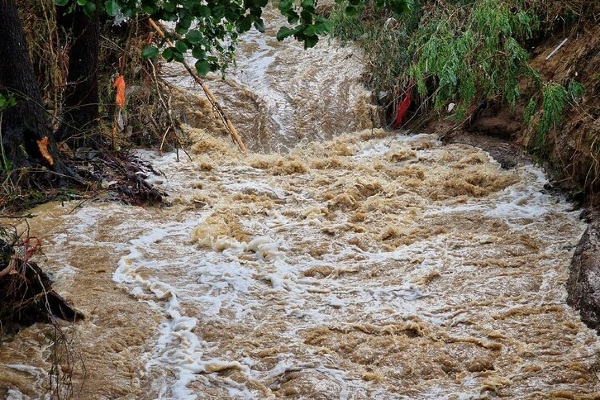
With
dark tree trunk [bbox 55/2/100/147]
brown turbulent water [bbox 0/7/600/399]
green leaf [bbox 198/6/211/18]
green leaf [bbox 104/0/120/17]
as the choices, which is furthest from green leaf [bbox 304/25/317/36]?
dark tree trunk [bbox 55/2/100/147]

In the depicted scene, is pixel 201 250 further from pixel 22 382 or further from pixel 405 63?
pixel 405 63

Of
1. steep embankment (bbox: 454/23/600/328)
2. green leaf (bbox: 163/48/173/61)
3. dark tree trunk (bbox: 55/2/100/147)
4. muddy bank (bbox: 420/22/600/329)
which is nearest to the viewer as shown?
green leaf (bbox: 163/48/173/61)

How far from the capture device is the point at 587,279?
533cm

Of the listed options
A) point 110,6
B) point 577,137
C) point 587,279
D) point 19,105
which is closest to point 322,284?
point 587,279

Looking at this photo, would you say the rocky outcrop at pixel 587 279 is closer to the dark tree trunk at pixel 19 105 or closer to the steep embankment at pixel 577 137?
the steep embankment at pixel 577 137

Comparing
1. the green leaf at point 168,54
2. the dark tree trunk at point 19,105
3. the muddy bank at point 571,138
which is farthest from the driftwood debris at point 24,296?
the muddy bank at point 571,138

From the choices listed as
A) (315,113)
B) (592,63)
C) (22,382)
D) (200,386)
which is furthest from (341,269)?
(315,113)

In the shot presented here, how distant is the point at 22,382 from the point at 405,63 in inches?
308

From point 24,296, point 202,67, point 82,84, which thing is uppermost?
point 202,67

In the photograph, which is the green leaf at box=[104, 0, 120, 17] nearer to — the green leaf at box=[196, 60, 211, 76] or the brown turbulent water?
the green leaf at box=[196, 60, 211, 76]

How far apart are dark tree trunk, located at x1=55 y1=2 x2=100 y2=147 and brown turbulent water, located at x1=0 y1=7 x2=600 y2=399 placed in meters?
1.29

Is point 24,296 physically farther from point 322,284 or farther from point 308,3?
point 308,3

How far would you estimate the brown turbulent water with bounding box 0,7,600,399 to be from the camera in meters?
4.46

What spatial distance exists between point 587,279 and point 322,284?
2131 mm
